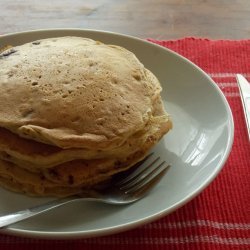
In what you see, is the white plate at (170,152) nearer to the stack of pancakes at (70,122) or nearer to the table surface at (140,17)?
the stack of pancakes at (70,122)

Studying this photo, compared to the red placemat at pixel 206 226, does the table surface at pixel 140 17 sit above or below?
above

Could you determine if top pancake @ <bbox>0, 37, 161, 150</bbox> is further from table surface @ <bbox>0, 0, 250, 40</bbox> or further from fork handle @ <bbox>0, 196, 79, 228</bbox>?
table surface @ <bbox>0, 0, 250, 40</bbox>

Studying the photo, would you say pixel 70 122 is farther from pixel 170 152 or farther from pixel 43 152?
pixel 170 152

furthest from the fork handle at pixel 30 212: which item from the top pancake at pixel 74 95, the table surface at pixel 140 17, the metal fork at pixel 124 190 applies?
the table surface at pixel 140 17

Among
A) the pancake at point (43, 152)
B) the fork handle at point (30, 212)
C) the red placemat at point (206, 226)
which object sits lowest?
the red placemat at point (206, 226)

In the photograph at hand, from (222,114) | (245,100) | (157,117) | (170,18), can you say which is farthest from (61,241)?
(170,18)

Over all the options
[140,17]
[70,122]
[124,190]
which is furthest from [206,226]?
[140,17]

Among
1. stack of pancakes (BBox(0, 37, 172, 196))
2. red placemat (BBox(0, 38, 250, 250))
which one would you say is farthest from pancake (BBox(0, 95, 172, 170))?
red placemat (BBox(0, 38, 250, 250))
